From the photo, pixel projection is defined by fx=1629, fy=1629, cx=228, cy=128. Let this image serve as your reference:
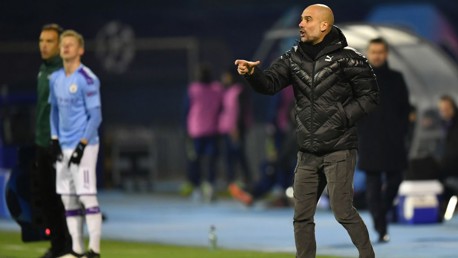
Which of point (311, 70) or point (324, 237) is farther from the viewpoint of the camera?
point (324, 237)

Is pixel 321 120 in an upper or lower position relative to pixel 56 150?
upper

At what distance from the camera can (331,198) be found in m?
12.4

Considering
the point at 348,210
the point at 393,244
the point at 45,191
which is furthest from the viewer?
the point at 393,244

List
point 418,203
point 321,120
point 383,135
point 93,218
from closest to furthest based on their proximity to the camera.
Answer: point 321,120 < point 93,218 < point 383,135 < point 418,203

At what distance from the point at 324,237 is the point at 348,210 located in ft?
18.5

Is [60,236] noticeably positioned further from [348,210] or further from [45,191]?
[348,210]

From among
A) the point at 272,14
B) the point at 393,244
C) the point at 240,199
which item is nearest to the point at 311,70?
the point at 393,244

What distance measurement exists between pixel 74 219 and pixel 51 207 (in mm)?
889

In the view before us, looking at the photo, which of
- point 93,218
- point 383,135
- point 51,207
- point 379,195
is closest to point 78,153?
point 93,218

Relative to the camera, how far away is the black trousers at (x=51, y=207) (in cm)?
1514

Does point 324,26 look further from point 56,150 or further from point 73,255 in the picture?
point 73,255

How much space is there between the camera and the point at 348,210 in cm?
1231

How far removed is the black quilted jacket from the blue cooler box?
732 cm

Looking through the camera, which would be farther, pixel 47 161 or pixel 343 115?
pixel 47 161
